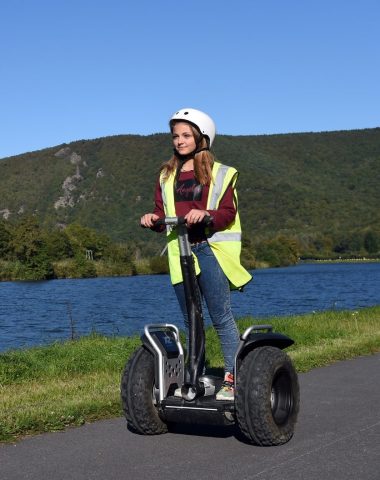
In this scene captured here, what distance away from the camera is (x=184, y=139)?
5234 mm

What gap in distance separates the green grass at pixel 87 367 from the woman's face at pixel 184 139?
80.2 inches

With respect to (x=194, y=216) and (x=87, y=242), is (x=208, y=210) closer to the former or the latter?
(x=194, y=216)

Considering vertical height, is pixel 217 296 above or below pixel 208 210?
below

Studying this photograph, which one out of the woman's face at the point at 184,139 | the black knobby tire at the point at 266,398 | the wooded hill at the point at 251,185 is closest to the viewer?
the black knobby tire at the point at 266,398

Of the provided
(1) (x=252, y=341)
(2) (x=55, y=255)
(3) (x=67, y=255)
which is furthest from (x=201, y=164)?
(3) (x=67, y=255)

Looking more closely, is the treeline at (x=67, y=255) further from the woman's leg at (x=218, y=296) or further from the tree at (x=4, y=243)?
the woman's leg at (x=218, y=296)

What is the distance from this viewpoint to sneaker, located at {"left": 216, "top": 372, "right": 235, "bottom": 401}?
4.97m

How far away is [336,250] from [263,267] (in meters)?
28.3

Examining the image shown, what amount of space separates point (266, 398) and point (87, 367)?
4.86 meters

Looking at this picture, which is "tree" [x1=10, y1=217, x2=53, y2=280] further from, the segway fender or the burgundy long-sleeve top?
the segway fender

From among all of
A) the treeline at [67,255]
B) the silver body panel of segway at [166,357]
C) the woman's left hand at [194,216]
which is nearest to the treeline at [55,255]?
the treeline at [67,255]

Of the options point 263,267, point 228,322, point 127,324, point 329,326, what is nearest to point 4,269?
point 263,267

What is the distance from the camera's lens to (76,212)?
457ft

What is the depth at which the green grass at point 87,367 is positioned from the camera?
564 cm
